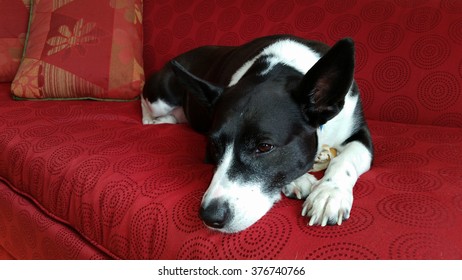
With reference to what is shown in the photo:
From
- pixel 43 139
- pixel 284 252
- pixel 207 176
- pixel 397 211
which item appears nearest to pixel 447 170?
pixel 397 211

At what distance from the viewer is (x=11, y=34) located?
8.95 feet

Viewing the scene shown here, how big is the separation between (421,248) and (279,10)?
1657mm

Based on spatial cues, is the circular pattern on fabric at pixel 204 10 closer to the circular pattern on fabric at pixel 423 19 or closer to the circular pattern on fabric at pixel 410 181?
the circular pattern on fabric at pixel 423 19

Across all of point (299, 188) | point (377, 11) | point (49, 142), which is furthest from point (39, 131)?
point (377, 11)

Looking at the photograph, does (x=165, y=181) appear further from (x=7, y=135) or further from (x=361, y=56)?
(x=361, y=56)

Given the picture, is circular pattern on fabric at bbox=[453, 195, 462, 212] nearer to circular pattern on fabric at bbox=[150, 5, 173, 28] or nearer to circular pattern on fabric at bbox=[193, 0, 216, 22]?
circular pattern on fabric at bbox=[193, 0, 216, 22]

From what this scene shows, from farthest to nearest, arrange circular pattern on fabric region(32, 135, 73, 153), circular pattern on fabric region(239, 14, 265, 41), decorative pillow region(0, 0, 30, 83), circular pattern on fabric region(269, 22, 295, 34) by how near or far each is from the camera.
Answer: decorative pillow region(0, 0, 30, 83) → circular pattern on fabric region(239, 14, 265, 41) → circular pattern on fabric region(269, 22, 295, 34) → circular pattern on fabric region(32, 135, 73, 153)

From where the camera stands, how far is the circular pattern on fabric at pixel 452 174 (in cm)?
121

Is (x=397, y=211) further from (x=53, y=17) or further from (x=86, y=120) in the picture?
(x=53, y=17)

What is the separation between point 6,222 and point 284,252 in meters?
1.52

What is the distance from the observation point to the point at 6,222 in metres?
1.94

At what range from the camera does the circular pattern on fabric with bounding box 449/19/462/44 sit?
5.97ft

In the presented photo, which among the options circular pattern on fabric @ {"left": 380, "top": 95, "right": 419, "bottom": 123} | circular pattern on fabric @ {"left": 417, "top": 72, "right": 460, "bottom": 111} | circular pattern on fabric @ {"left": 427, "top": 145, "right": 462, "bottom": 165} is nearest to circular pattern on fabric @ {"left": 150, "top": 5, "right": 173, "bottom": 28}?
circular pattern on fabric @ {"left": 380, "top": 95, "right": 419, "bottom": 123}

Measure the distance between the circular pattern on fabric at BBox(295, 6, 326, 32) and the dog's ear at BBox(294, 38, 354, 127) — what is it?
1.00 meters
